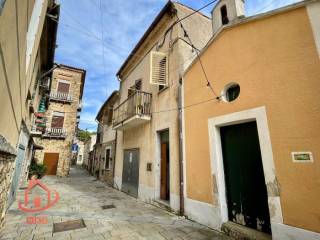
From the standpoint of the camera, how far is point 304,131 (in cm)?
328

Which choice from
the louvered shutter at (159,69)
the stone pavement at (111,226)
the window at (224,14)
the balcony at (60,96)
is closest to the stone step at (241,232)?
the stone pavement at (111,226)

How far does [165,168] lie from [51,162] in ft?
51.7

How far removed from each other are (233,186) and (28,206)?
7051 millimetres

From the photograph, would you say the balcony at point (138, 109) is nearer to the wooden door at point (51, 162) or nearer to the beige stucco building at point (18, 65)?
the beige stucco building at point (18, 65)

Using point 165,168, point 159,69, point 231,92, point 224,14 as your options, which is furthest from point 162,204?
point 224,14

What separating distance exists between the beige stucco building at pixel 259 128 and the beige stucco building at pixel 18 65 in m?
4.31

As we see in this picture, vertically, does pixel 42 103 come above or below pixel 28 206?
above

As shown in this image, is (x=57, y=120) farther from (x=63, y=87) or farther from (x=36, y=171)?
(x=36, y=171)

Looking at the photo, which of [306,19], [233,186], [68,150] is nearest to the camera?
[306,19]

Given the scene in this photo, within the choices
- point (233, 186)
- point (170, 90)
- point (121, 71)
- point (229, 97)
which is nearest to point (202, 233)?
point (233, 186)

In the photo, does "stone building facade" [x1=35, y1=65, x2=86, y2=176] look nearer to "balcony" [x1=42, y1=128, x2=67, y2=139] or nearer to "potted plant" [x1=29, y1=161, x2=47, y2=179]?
"balcony" [x1=42, y1=128, x2=67, y2=139]

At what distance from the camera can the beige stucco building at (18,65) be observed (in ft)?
6.25

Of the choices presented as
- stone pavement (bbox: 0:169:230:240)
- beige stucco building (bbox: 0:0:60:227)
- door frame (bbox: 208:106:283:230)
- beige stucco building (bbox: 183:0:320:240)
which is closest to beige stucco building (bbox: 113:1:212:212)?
stone pavement (bbox: 0:169:230:240)

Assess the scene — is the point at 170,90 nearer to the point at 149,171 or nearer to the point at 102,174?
the point at 149,171
